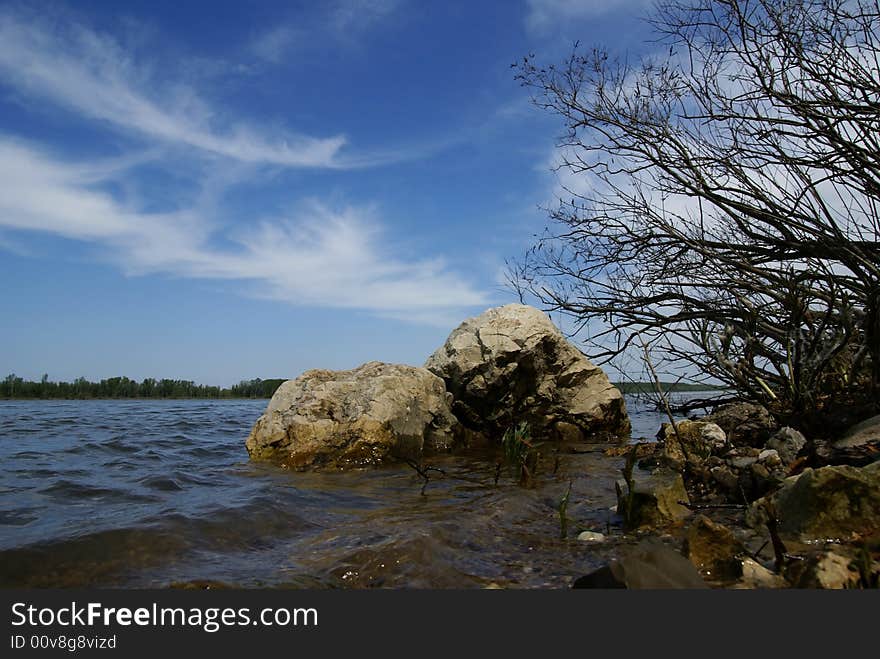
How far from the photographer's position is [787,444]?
15.3 ft

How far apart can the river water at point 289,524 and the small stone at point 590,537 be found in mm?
75

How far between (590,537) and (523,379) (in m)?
5.52

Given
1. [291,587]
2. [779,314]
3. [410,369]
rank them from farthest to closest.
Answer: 1. [410,369]
2. [779,314]
3. [291,587]

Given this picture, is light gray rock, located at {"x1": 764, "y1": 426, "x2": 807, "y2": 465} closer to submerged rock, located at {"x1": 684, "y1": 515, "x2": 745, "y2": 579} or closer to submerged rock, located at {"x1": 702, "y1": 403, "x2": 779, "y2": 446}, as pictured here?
submerged rock, located at {"x1": 702, "y1": 403, "x2": 779, "y2": 446}

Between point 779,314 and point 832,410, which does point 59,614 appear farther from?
point 779,314

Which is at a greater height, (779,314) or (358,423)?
(779,314)

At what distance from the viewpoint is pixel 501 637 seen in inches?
84.0

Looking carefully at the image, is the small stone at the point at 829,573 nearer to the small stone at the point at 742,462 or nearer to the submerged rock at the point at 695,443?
the small stone at the point at 742,462

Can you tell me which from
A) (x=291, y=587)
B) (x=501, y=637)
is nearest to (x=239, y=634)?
(x=291, y=587)

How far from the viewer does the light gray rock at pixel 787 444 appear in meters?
4.54

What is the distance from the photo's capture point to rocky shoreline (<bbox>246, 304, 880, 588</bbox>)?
8.58ft

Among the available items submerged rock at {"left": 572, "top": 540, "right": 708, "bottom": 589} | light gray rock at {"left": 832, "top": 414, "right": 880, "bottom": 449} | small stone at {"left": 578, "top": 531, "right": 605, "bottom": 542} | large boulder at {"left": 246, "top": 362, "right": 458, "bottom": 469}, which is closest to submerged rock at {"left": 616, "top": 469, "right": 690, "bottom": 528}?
small stone at {"left": 578, "top": 531, "right": 605, "bottom": 542}

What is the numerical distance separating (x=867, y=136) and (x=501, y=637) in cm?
507

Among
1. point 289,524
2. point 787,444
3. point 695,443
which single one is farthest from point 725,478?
point 289,524
